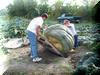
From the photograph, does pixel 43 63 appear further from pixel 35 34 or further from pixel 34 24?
pixel 34 24

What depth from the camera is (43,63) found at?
3.96 meters

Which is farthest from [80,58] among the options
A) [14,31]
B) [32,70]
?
[14,31]

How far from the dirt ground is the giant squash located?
7 cm

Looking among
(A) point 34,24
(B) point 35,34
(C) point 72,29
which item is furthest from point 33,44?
(C) point 72,29

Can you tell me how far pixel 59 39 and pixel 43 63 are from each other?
0.31 metres

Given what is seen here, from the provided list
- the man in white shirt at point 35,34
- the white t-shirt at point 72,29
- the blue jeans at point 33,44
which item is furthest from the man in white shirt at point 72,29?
the blue jeans at point 33,44

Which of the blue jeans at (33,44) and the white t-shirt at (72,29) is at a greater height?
the white t-shirt at (72,29)

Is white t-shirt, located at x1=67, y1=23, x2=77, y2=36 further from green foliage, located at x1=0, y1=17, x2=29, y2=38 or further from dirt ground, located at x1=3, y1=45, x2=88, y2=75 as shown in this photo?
green foliage, located at x1=0, y1=17, x2=29, y2=38

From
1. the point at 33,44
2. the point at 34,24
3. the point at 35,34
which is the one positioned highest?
the point at 34,24

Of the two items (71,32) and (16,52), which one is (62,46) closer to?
(71,32)

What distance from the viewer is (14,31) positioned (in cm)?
406

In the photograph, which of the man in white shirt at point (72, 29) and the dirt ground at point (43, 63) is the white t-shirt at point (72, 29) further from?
the dirt ground at point (43, 63)

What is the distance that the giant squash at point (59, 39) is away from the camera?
3963mm

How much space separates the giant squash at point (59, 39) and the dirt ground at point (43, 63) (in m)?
0.07
